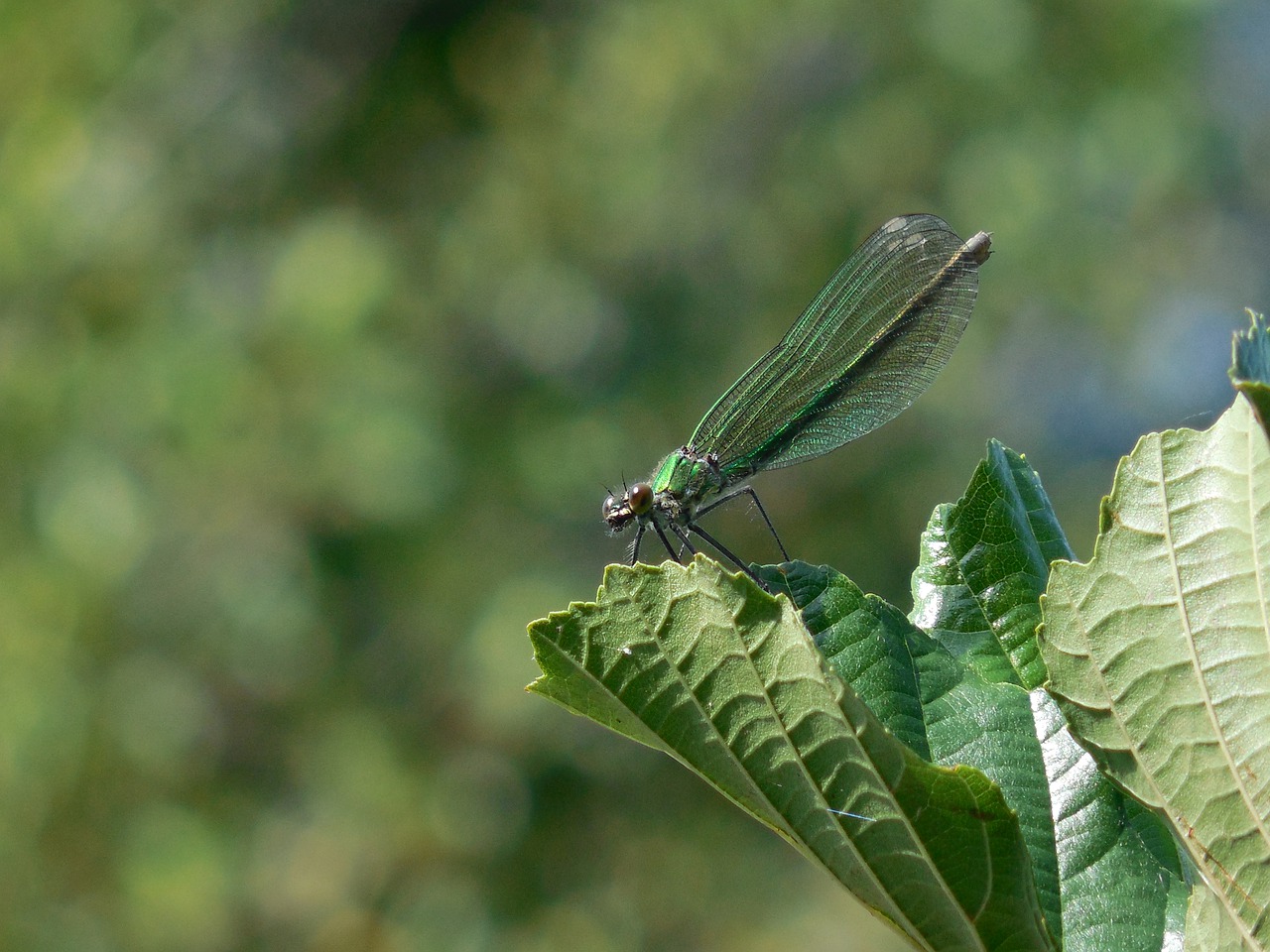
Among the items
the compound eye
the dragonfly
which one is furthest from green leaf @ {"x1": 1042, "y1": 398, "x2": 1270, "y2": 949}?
the dragonfly

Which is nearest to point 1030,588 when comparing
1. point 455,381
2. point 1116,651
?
point 1116,651

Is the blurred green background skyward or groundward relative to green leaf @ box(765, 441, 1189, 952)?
skyward

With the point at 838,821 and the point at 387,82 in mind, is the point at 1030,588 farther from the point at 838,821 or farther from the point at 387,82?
the point at 387,82

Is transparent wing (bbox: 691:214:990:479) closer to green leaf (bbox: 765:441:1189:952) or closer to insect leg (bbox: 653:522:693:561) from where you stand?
insect leg (bbox: 653:522:693:561)

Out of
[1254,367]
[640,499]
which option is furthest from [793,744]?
[640,499]

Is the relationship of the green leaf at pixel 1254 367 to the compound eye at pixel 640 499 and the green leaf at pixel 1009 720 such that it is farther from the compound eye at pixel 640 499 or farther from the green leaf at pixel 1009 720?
the compound eye at pixel 640 499

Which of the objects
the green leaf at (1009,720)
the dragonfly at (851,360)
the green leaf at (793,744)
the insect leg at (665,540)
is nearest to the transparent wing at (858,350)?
the dragonfly at (851,360)

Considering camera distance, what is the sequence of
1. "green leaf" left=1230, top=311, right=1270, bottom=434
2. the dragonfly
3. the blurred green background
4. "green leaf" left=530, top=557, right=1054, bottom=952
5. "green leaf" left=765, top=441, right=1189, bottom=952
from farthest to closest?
the blurred green background, the dragonfly, "green leaf" left=765, top=441, right=1189, bottom=952, "green leaf" left=530, top=557, right=1054, bottom=952, "green leaf" left=1230, top=311, right=1270, bottom=434
